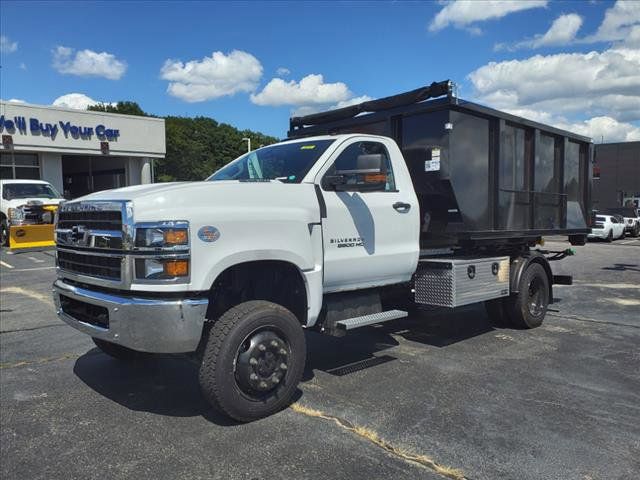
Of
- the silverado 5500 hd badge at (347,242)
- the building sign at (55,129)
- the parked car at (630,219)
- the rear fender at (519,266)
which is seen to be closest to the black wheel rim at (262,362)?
the silverado 5500 hd badge at (347,242)

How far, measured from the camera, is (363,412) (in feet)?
14.6

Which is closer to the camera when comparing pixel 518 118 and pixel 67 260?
pixel 67 260

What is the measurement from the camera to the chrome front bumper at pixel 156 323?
388 centimetres

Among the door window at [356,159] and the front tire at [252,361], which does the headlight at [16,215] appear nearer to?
the door window at [356,159]

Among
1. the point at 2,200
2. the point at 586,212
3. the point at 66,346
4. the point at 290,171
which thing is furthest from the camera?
the point at 2,200

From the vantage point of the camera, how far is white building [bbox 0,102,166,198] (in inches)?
1029

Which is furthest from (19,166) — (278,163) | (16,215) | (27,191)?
(278,163)

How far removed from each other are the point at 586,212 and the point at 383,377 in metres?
5.47

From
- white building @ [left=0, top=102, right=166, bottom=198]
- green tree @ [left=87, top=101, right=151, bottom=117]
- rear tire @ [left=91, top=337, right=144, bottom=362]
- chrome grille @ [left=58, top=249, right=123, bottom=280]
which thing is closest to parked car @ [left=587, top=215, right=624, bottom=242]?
white building @ [left=0, top=102, right=166, bottom=198]

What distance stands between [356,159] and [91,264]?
257 centimetres

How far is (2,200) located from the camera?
17.3 m

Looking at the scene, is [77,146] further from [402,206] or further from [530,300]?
[402,206]

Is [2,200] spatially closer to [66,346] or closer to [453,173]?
[66,346]

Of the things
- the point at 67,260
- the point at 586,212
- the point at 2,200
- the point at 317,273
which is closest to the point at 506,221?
the point at 586,212
